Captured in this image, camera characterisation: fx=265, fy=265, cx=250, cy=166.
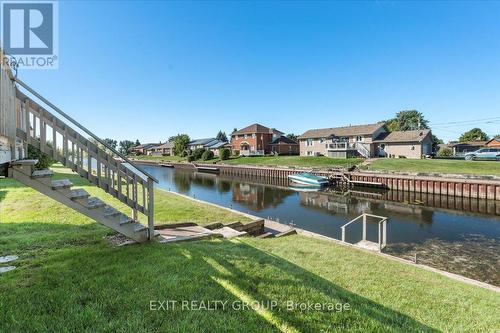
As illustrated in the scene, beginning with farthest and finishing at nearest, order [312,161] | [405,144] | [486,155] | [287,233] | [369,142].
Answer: [369,142] < [312,161] < [405,144] < [486,155] < [287,233]

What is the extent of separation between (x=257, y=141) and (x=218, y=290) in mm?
60556

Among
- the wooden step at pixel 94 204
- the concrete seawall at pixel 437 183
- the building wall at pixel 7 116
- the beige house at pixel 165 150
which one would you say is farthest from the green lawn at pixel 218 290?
the beige house at pixel 165 150

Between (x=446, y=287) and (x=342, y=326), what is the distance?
324cm

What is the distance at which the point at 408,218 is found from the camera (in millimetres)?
17422

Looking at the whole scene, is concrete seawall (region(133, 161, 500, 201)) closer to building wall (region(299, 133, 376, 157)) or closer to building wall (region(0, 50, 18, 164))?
building wall (region(299, 133, 376, 157))

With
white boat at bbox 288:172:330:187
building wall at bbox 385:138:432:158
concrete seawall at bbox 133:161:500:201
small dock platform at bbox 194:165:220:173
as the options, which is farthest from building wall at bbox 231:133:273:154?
white boat at bbox 288:172:330:187

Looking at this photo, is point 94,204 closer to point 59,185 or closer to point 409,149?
point 59,185

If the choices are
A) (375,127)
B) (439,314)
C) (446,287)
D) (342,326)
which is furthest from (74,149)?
(375,127)

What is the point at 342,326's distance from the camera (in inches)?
132

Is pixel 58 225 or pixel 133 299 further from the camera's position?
pixel 58 225

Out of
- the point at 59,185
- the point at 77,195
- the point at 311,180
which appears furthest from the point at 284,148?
the point at 59,185

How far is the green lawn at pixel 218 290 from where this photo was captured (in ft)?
10.8

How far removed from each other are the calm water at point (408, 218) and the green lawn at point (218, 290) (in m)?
6.14

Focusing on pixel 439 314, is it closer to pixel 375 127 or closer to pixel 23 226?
pixel 23 226
